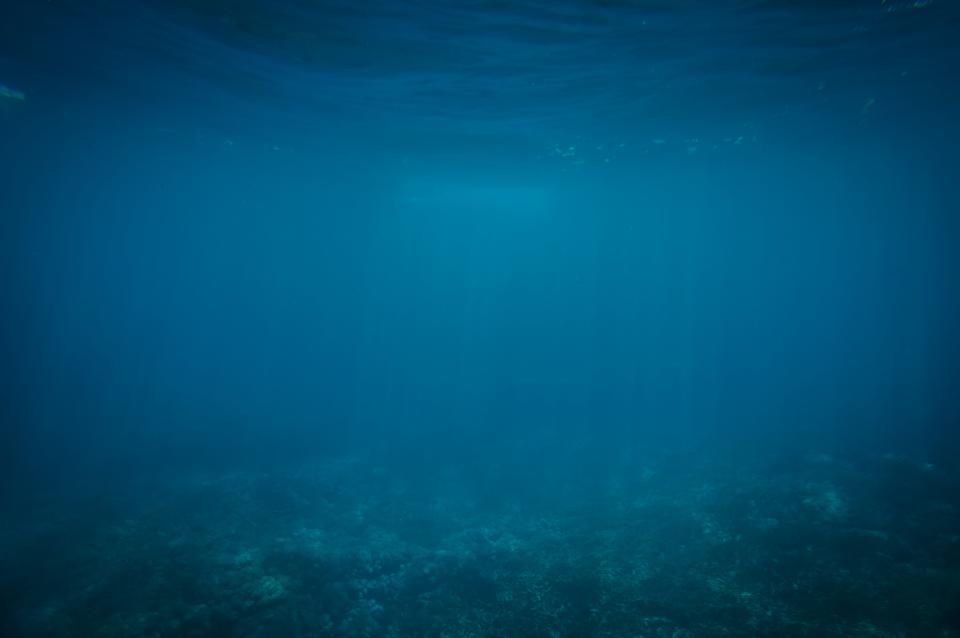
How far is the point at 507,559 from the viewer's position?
14.8 metres

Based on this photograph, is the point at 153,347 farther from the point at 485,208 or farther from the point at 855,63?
the point at 855,63

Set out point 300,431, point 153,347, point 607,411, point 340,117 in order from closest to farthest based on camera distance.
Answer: point 340,117 → point 300,431 → point 607,411 → point 153,347

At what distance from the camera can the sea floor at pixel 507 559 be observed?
36.4ft

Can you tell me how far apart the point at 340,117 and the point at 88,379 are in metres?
37.0

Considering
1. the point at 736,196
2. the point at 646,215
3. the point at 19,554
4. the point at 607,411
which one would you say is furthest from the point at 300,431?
the point at 646,215

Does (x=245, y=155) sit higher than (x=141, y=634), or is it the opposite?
(x=245, y=155)

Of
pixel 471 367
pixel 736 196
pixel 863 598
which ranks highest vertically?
pixel 736 196

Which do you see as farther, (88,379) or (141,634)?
(88,379)

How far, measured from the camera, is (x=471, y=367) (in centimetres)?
5078

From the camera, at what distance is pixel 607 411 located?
36.8 m

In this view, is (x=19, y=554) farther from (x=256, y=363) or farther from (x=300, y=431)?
(x=256, y=363)

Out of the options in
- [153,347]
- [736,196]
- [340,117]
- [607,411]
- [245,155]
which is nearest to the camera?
[340,117]

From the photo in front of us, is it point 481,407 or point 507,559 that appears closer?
point 507,559

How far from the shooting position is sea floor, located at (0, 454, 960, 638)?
11.1m
